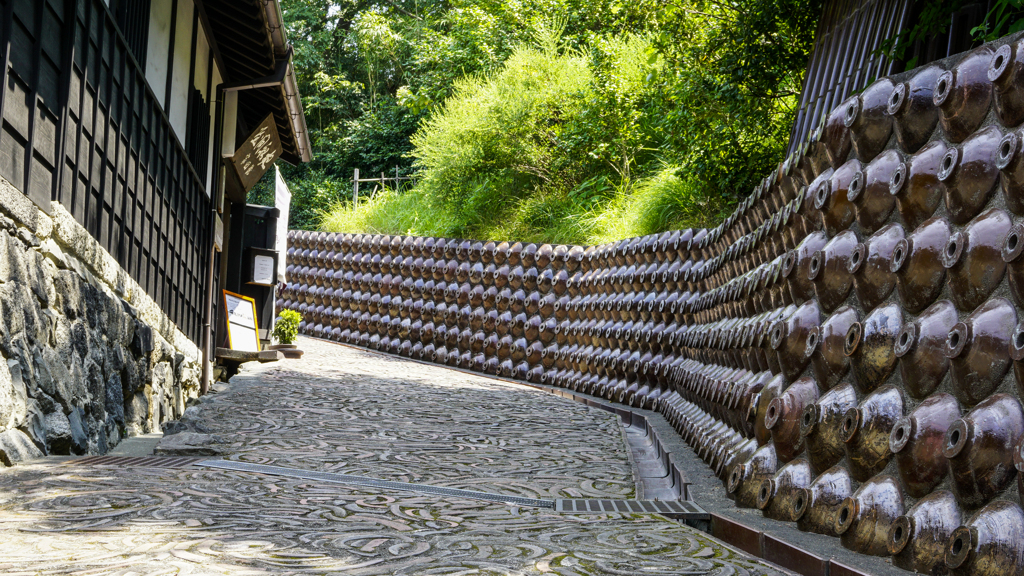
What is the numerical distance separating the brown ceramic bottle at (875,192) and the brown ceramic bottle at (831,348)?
422 millimetres

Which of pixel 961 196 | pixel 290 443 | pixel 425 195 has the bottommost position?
pixel 290 443

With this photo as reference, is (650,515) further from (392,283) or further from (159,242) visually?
(392,283)

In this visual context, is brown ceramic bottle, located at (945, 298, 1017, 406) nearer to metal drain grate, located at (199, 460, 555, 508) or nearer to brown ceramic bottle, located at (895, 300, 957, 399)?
brown ceramic bottle, located at (895, 300, 957, 399)

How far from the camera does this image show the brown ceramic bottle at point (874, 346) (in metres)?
3.52

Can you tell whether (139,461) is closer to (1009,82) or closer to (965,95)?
(965,95)

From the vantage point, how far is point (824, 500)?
3.61 meters

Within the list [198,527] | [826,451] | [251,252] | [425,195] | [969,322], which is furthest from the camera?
[425,195]

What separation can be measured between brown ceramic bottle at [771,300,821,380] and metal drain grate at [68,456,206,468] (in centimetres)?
348

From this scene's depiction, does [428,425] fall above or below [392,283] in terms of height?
below

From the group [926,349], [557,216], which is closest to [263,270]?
[557,216]

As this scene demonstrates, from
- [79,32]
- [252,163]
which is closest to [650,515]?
[79,32]

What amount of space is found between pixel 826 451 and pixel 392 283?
1265 centimetres

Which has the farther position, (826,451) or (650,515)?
(650,515)

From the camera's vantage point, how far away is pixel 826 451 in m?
3.78
